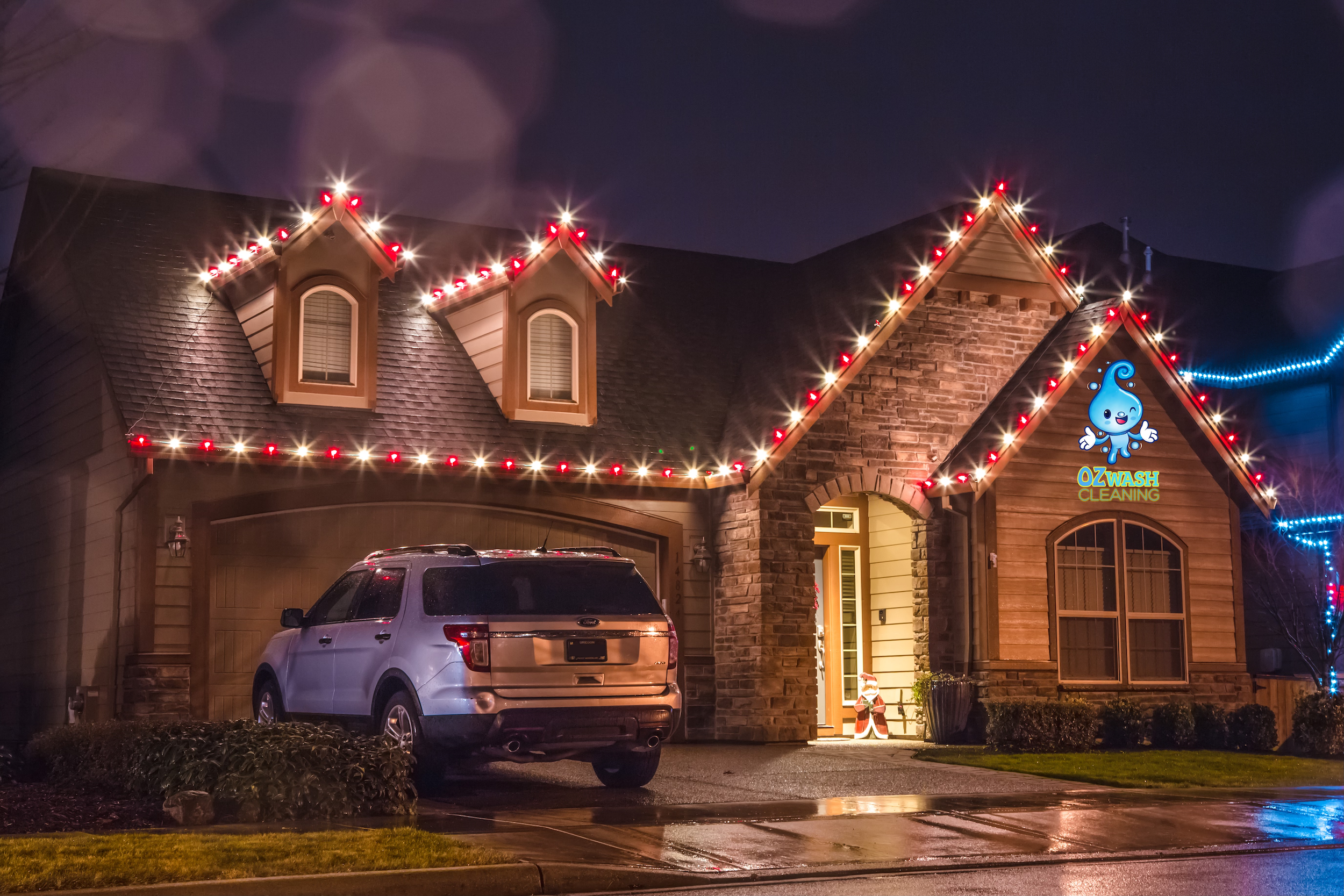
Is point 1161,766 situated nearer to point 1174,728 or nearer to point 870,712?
point 1174,728

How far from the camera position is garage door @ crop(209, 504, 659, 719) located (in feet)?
56.5

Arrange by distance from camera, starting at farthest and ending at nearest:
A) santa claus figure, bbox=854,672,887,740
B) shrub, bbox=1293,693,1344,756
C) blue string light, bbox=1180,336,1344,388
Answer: blue string light, bbox=1180,336,1344,388 → santa claus figure, bbox=854,672,887,740 → shrub, bbox=1293,693,1344,756

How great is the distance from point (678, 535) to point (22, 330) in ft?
31.6

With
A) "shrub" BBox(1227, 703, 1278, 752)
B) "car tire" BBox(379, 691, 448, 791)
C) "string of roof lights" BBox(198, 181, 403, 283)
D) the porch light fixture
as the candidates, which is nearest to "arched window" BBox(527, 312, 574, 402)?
"string of roof lights" BBox(198, 181, 403, 283)

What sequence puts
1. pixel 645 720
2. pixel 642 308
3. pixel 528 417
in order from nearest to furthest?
1. pixel 645 720
2. pixel 528 417
3. pixel 642 308

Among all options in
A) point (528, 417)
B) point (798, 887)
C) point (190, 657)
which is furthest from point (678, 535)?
point (798, 887)

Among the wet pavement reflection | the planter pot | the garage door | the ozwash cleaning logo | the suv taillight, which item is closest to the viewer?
the wet pavement reflection

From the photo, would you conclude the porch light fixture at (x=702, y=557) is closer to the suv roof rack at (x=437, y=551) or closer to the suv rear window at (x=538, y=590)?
the suv roof rack at (x=437, y=551)

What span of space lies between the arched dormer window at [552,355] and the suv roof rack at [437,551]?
5972 mm

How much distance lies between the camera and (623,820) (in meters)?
11.3

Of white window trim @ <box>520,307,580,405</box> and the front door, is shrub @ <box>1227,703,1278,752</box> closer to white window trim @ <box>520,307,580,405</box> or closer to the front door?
the front door

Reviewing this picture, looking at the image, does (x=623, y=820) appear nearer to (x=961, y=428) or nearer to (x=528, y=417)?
(x=528, y=417)

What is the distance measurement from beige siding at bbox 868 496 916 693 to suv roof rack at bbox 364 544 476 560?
8.64m

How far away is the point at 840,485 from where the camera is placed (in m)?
19.9
